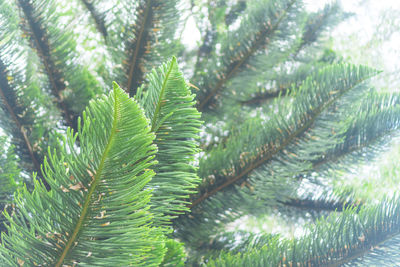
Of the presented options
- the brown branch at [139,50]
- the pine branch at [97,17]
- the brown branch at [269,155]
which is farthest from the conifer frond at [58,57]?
the brown branch at [269,155]

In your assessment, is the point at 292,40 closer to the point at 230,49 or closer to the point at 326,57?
the point at 230,49

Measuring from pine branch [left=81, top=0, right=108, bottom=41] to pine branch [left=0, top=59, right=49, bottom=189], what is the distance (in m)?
0.45

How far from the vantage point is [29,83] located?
749 mm

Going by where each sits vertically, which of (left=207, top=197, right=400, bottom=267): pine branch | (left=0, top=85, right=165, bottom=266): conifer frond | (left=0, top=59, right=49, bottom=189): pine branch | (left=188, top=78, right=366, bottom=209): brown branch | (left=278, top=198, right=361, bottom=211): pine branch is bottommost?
(left=278, top=198, right=361, bottom=211): pine branch

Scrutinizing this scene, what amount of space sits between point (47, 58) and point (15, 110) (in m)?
0.16

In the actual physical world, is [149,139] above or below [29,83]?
below

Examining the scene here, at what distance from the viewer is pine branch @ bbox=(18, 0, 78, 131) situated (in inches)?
28.9

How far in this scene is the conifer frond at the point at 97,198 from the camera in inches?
13.1

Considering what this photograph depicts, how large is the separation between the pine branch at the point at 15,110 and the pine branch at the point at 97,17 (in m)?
0.45

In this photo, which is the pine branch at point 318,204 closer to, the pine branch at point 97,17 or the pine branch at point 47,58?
the pine branch at point 47,58

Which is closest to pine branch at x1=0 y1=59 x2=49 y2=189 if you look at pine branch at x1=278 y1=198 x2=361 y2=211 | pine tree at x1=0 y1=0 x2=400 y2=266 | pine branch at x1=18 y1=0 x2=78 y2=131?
pine tree at x1=0 y1=0 x2=400 y2=266

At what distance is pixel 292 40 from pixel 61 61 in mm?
660

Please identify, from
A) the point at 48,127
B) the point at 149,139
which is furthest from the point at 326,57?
the point at 149,139

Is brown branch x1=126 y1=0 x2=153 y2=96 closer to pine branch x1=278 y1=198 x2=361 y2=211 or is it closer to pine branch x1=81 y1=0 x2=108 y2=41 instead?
pine branch x1=81 y1=0 x2=108 y2=41
